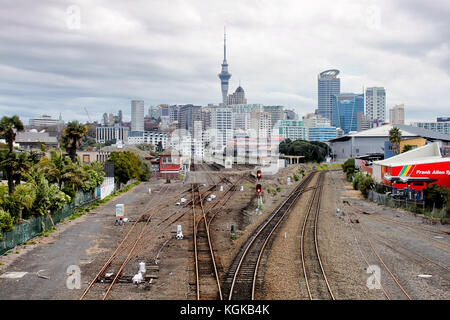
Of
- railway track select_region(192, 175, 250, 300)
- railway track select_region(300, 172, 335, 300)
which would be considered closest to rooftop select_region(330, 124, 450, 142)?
railway track select_region(300, 172, 335, 300)

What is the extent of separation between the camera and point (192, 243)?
73.2 feet

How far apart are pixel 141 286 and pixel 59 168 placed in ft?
68.1

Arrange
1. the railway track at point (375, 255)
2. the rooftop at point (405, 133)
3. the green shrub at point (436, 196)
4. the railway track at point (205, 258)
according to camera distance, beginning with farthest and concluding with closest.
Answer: the rooftop at point (405, 133) → the green shrub at point (436, 196) → the railway track at point (205, 258) → the railway track at point (375, 255)

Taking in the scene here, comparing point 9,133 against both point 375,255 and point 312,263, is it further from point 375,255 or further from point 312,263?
point 375,255

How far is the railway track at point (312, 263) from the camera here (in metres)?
14.3

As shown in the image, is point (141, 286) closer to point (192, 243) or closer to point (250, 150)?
point (192, 243)

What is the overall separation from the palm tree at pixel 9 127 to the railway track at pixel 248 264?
15540mm

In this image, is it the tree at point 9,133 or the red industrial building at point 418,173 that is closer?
the tree at point 9,133

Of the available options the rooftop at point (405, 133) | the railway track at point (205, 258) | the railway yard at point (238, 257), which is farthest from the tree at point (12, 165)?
the rooftop at point (405, 133)

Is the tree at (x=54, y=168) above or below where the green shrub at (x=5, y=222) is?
above

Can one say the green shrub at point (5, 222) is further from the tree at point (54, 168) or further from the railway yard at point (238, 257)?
the tree at point (54, 168)

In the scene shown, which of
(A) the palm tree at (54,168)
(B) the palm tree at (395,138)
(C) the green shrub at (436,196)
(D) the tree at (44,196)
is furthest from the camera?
(B) the palm tree at (395,138)

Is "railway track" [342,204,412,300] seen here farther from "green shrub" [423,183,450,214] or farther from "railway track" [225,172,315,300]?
"green shrub" [423,183,450,214]
